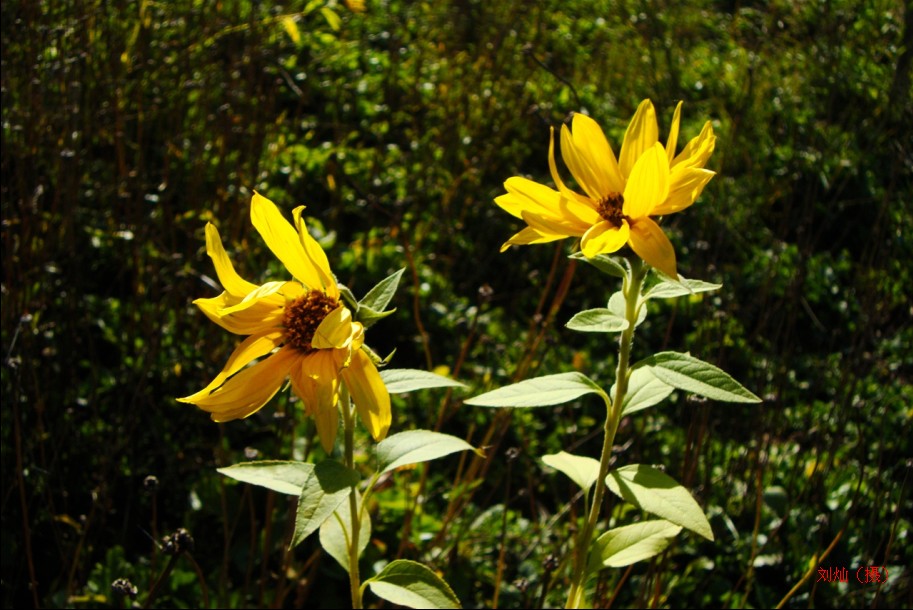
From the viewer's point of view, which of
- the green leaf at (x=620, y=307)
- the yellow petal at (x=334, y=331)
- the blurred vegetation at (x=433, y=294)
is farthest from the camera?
the blurred vegetation at (x=433, y=294)

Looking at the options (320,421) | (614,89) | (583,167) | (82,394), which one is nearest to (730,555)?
(583,167)

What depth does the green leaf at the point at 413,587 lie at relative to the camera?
1351 mm

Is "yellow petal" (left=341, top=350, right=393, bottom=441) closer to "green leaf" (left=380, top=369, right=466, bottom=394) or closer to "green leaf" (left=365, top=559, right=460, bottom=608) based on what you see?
"green leaf" (left=380, top=369, right=466, bottom=394)

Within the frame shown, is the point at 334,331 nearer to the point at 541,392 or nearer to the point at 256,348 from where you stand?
the point at 256,348

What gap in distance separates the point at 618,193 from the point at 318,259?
0.47 metres

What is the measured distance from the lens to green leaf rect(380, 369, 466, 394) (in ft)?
4.25

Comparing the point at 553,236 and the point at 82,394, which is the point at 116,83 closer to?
the point at 82,394

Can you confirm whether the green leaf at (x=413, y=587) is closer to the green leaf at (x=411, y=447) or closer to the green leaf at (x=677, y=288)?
the green leaf at (x=411, y=447)

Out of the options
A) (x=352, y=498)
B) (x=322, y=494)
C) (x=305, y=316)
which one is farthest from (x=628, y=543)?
(x=305, y=316)

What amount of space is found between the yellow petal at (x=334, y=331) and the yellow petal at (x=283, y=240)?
0.35 feet

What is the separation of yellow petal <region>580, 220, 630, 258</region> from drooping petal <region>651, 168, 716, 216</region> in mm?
63

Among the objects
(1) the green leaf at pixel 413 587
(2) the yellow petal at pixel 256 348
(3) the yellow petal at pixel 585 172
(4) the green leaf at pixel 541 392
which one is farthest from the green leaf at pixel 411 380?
(3) the yellow petal at pixel 585 172

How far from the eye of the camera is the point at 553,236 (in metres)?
1.29

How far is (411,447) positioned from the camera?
143cm
